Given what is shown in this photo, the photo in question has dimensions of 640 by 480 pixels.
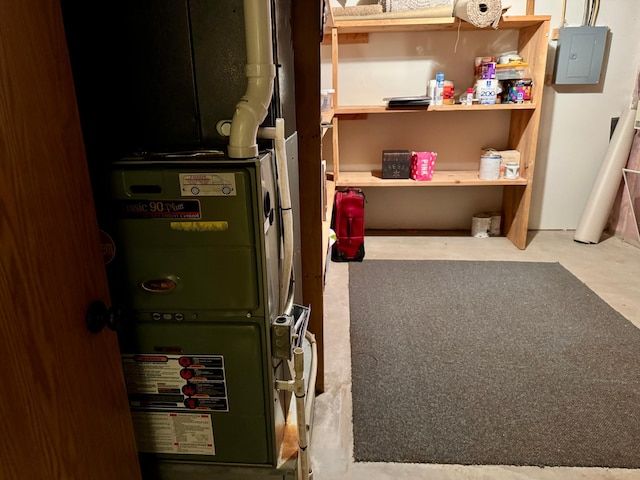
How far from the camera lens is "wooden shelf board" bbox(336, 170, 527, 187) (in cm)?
336

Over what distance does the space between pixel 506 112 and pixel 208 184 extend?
3.36 m

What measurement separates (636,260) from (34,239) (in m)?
3.66

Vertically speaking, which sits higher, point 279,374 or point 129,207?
point 129,207

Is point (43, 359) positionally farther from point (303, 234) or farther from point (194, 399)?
point (303, 234)

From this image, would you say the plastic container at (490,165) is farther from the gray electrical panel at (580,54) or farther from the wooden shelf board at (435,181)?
the gray electrical panel at (580,54)

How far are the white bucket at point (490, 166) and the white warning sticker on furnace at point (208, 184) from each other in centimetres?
292

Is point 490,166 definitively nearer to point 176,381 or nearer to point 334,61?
point 334,61

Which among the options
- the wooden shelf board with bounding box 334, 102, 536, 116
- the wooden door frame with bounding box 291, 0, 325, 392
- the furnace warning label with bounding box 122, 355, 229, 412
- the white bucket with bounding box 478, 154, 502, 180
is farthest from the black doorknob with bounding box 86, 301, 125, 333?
the white bucket with bounding box 478, 154, 502, 180

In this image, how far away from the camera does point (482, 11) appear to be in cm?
289

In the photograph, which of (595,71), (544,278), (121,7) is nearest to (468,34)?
(595,71)

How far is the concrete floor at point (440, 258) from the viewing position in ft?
4.80

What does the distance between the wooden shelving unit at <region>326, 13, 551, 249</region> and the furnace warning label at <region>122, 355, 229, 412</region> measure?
2.49 m

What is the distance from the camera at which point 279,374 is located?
1.15 m

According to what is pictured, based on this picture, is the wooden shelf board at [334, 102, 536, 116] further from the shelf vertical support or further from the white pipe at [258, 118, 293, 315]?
the white pipe at [258, 118, 293, 315]
